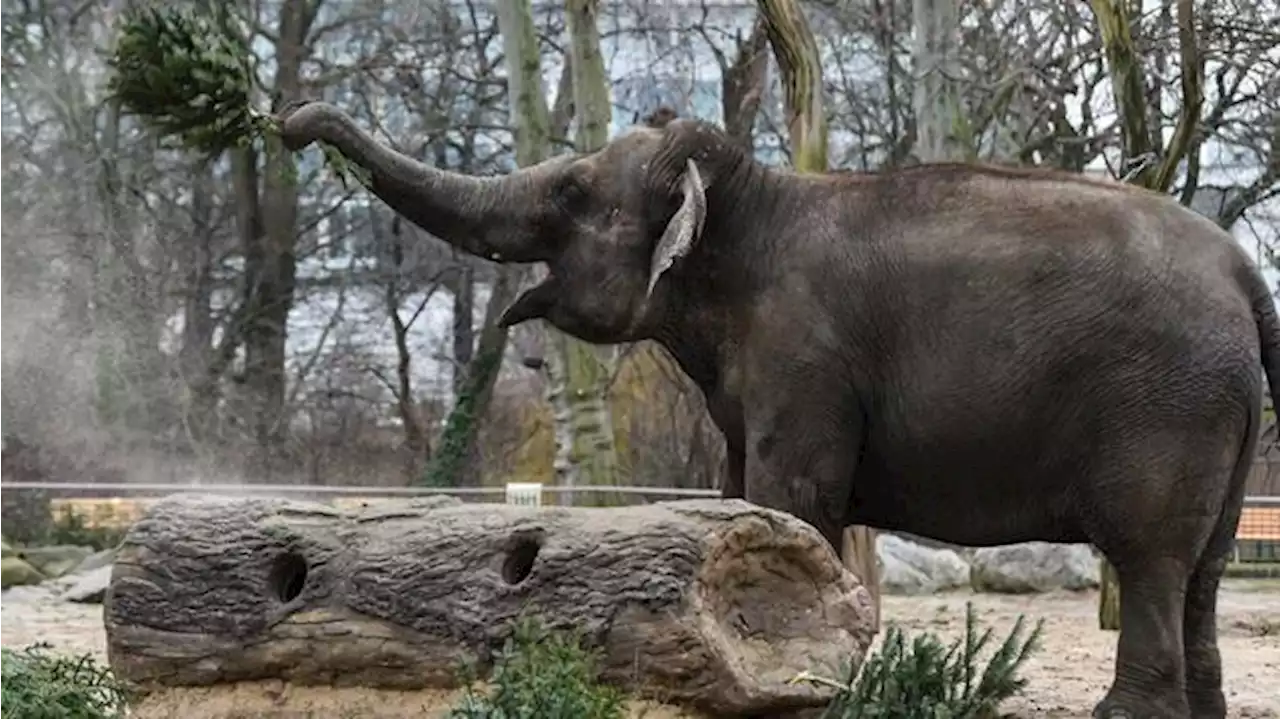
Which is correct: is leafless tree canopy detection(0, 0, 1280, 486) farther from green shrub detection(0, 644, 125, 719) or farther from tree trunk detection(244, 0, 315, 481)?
green shrub detection(0, 644, 125, 719)

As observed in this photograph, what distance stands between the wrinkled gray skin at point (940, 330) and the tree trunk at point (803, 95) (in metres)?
2.64

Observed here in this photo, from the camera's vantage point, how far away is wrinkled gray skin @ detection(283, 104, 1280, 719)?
5.73m

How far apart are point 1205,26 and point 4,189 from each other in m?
14.1

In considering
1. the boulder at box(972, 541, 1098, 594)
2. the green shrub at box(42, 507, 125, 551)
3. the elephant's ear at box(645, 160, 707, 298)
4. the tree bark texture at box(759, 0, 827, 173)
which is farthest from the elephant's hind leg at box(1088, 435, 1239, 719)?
the green shrub at box(42, 507, 125, 551)

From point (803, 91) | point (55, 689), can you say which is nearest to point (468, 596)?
point (55, 689)

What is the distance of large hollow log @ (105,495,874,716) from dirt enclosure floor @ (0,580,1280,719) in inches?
68.9

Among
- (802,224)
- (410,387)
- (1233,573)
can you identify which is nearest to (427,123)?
(410,387)

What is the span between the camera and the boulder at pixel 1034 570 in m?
15.1

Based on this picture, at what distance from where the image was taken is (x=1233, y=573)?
17141 millimetres

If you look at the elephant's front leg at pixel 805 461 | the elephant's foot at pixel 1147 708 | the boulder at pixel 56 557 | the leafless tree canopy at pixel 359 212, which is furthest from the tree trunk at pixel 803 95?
the boulder at pixel 56 557

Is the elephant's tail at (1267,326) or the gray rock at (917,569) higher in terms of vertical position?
the elephant's tail at (1267,326)

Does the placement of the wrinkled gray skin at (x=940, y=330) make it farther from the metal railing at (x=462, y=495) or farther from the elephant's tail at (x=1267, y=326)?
the metal railing at (x=462, y=495)

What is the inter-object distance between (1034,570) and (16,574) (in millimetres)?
8307

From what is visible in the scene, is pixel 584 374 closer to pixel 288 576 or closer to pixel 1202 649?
pixel 1202 649
